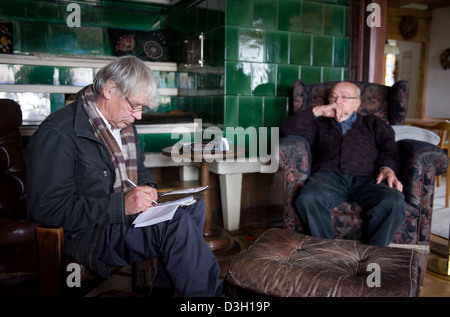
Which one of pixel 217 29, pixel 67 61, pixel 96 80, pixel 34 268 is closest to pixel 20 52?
pixel 67 61

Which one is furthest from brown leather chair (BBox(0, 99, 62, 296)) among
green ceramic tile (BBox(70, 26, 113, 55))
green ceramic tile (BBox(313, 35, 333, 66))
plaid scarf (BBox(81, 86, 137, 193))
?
green ceramic tile (BBox(313, 35, 333, 66))

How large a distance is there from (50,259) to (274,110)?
8.10 ft

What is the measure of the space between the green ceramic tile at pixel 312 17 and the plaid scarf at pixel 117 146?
2.23m

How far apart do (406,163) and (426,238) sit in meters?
Answer: 0.44

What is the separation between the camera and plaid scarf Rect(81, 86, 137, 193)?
154 centimetres

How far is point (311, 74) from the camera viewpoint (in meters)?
3.52

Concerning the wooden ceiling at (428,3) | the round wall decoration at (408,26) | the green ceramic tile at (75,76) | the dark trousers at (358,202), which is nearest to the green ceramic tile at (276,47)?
the dark trousers at (358,202)

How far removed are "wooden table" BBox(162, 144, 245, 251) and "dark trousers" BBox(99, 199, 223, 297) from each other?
3.17ft

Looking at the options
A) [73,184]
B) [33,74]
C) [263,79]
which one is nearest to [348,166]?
[263,79]

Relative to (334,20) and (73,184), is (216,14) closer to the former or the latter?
(334,20)

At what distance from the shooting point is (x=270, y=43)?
3314 millimetres

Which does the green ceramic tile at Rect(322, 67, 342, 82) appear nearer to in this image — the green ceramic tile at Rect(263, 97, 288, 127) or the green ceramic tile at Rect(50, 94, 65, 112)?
the green ceramic tile at Rect(263, 97, 288, 127)
